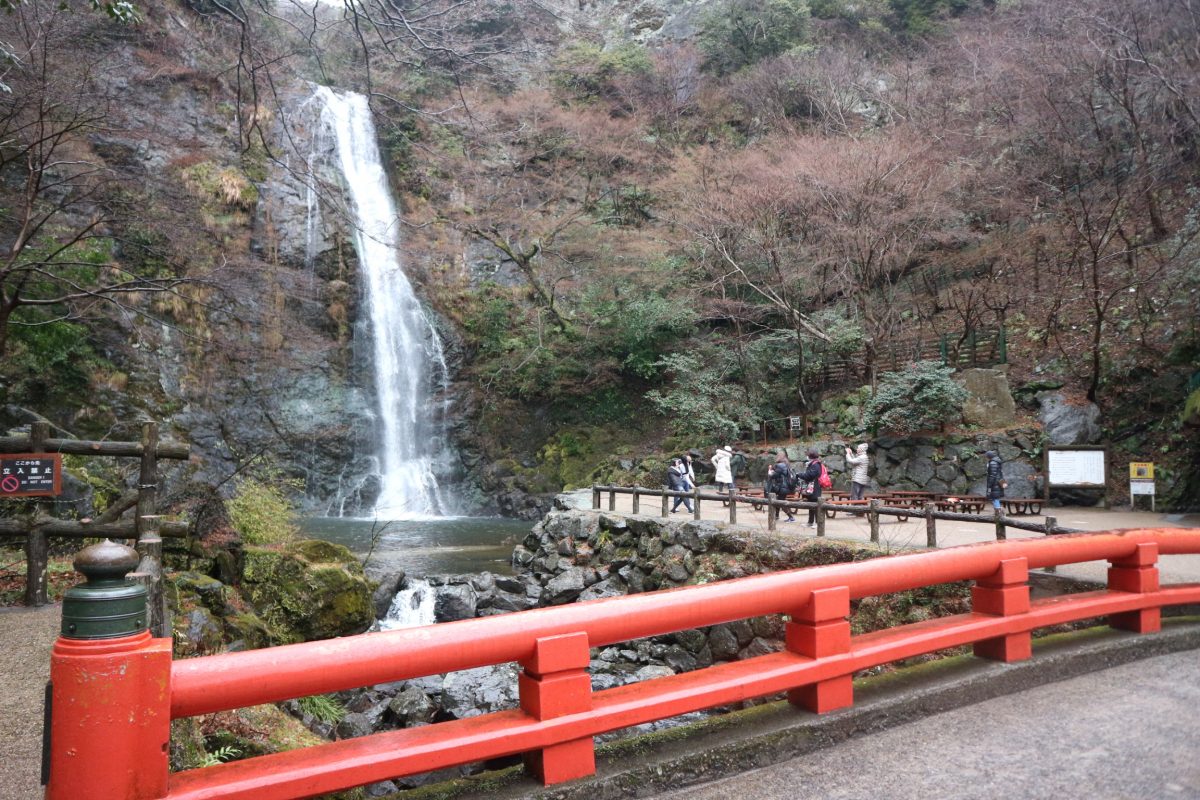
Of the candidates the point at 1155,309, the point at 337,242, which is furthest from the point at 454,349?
the point at 1155,309

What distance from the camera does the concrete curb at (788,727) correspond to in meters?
2.56

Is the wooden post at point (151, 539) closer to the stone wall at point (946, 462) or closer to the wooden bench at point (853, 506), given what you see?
the wooden bench at point (853, 506)

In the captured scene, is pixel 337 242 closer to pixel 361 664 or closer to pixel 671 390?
pixel 671 390

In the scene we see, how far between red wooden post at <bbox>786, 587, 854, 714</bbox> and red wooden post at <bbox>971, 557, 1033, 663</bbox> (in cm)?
108

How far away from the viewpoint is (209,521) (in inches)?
305

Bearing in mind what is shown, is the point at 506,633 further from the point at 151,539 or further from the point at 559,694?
the point at 151,539

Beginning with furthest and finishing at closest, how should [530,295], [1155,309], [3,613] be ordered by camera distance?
[530,295] < [1155,309] < [3,613]

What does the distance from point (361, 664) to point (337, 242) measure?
86.6 feet

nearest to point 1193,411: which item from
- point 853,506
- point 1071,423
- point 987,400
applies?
point 1071,423

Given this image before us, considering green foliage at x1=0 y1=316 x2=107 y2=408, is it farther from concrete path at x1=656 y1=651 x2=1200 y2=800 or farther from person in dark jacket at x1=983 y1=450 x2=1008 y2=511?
person in dark jacket at x1=983 y1=450 x2=1008 y2=511

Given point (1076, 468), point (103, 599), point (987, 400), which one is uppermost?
point (987, 400)

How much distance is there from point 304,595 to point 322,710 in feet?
5.99

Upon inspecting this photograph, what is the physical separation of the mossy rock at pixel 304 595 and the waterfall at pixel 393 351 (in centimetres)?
1603

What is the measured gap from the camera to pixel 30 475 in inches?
250
